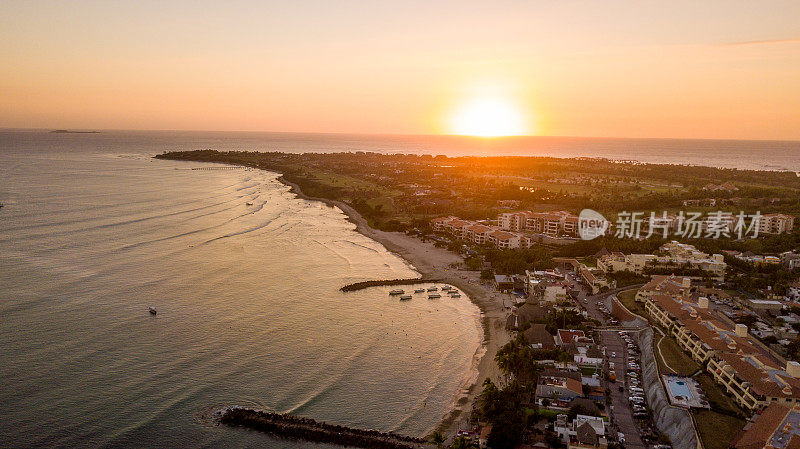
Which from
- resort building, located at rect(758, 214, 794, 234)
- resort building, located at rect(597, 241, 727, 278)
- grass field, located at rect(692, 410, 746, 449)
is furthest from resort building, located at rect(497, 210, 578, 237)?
grass field, located at rect(692, 410, 746, 449)

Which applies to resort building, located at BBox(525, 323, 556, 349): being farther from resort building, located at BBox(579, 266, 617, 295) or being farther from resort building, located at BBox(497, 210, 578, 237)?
resort building, located at BBox(497, 210, 578, 237)

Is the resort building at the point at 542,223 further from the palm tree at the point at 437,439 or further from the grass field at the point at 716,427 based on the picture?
the palm tree at the point at 437,439

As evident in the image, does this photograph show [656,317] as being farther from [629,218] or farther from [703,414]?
[629,218]

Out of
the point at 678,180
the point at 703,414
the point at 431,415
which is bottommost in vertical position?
the point at 431,415

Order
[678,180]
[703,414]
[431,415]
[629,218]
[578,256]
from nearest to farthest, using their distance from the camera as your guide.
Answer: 1. [703,414]
2. [431,415]
3. [578,256]
4. [629,218]
5. [678,180]

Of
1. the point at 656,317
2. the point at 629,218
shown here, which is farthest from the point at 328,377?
the point at 629,218

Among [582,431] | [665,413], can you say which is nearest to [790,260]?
[665,413]
